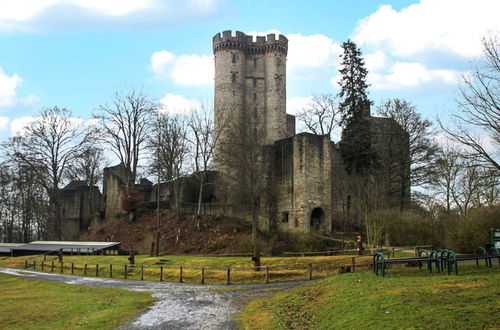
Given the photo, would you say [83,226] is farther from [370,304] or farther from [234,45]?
[370,304]

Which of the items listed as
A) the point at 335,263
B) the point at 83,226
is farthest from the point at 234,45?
the point at 335,263

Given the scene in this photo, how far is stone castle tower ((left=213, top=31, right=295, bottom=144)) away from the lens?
5603cm

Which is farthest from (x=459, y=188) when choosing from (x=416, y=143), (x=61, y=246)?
(x=61, y=246)

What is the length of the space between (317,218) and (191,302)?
23644 millimetres

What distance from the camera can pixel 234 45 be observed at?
56.6 metres

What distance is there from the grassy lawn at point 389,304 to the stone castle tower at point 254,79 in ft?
130

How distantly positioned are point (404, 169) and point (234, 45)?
2475cm

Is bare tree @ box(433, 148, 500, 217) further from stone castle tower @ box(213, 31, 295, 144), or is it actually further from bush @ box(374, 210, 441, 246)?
stone castle tower @ box(213, 31, 295, 144)

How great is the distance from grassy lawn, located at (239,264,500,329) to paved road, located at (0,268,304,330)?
0.84 m

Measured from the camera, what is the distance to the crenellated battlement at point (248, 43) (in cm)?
5666

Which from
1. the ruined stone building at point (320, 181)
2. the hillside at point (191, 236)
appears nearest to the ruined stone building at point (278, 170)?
the ruined stone building at point (320, 181)

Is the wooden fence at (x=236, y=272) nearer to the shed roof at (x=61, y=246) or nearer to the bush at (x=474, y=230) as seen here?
the bush at (x=474, y=230)

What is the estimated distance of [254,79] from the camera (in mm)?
57625

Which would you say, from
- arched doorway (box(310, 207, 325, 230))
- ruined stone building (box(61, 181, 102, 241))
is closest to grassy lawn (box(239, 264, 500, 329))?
arched doorway (box(310, 207, 325, 230))
